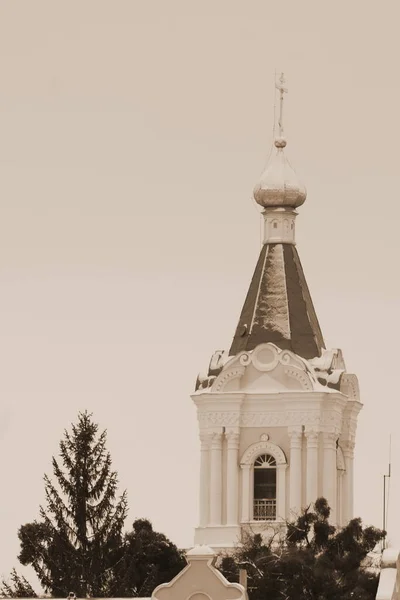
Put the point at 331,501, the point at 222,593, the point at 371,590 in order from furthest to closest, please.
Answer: the point at 331,501 → the point at 371,590 → the point at 222,593

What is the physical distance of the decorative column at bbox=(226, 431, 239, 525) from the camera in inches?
4808

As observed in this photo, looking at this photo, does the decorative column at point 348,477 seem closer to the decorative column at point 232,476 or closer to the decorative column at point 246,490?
the decorative column at point 246,490

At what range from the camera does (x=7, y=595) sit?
104m

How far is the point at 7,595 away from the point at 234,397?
19250 mm

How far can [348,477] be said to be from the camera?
4865 inches

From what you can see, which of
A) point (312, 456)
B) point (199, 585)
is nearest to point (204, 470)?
point (312, 456)

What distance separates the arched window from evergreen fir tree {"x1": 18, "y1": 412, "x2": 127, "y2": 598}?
43.3ft

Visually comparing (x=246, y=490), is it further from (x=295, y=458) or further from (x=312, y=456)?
(x=312, y=456)

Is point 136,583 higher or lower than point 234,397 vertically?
lower

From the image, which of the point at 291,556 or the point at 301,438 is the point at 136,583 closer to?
the point at 291,556

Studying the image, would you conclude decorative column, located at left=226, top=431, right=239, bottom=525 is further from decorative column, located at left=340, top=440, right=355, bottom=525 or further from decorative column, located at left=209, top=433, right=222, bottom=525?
decorative column, located at left=340, top=440, right=355, bottom=525

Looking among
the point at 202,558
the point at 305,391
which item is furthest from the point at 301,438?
the point at 202,558

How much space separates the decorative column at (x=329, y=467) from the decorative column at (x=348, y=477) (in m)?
0.96

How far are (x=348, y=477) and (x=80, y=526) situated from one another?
1658 centimetres
